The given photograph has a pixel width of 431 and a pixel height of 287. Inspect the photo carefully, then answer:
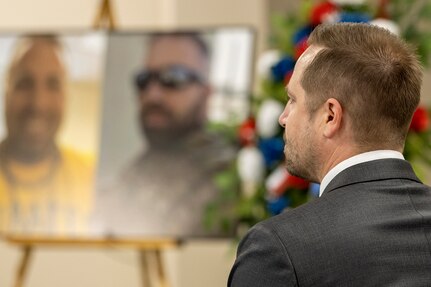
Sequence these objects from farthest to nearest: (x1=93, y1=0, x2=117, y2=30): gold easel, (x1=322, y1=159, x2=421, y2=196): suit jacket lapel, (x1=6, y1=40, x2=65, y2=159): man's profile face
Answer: (x1=93, y1=0, x2=117, y2=30): gold easel < (x1=6, y1=40, x2=65, y2=159): man's profile face < (x1=322, y1=159, x2=421, y2=196): suit jacket lapel

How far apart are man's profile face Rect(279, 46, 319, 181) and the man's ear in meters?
0.03

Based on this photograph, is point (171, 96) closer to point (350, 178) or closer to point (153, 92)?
point (153, 92)

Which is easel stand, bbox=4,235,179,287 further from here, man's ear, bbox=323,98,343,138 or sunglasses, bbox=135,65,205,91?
man's ear, bbox=323,98,343,138

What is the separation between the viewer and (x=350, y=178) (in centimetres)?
205

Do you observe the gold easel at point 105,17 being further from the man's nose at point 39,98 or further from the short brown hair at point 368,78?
the short brown hair at point 368,78

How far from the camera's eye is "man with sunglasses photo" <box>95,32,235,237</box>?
5.58 meters

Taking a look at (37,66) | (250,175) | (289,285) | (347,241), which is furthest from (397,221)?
(37,66)

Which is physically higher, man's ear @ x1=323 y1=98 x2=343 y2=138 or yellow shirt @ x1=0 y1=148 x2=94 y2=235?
man's ear @ x1=323 y1=98 x2=343 y2=138

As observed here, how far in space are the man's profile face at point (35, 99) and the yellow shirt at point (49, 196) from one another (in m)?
0.11

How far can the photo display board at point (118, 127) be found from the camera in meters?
5.62

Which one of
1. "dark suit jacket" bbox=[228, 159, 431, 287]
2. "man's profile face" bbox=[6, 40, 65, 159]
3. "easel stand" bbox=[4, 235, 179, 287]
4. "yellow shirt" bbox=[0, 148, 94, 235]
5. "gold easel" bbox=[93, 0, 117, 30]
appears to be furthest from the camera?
"gold easel" bbox=[93, 0, 117, 30]

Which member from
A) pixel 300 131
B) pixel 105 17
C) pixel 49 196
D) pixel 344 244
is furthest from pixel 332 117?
pixel 105 17

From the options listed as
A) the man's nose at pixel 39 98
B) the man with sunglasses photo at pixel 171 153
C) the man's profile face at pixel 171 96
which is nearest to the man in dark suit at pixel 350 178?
the man with sunglasses photo at pixel 171 153

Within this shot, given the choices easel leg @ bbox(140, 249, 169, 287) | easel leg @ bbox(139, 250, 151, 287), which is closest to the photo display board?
easel leg @ bbox(140, 249, 169, 287)
